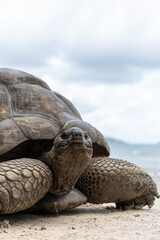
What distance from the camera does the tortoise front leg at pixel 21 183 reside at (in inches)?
118

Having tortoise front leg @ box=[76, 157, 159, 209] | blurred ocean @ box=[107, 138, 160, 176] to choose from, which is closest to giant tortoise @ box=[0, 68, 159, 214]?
tortoise front leg @ box=[76, 157, 159, 209]

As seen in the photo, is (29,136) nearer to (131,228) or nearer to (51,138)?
(51,138)

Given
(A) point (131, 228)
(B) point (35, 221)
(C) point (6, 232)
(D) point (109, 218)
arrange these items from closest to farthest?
(C) point (6, 232) → (A) point (131, 228) → (B) point (35, 221) → (D) point (109, 218)

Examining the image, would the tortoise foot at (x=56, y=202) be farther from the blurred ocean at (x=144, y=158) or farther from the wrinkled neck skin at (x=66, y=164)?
the blurred ocean at (x=144, y=158)

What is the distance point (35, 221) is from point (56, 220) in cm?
Result: 22

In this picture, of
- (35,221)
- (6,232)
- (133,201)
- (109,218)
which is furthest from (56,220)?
(133,201)

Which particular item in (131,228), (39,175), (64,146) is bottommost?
(131,228)

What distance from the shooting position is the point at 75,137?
10.6 feet

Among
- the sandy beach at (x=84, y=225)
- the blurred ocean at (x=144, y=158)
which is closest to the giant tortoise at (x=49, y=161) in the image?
the sandy beach at (x=84, y=225)

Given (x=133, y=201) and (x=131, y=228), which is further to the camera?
(x=133, y=201)

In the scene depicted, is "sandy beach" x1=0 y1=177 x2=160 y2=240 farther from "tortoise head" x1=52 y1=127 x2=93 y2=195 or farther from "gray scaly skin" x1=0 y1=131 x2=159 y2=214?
"tortoise head" x1=52 y1=127 x2=93 y2=195

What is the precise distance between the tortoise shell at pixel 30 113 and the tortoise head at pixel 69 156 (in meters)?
0.41

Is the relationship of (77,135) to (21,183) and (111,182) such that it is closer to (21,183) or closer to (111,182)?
(21,183)

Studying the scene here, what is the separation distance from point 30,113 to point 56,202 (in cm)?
101
